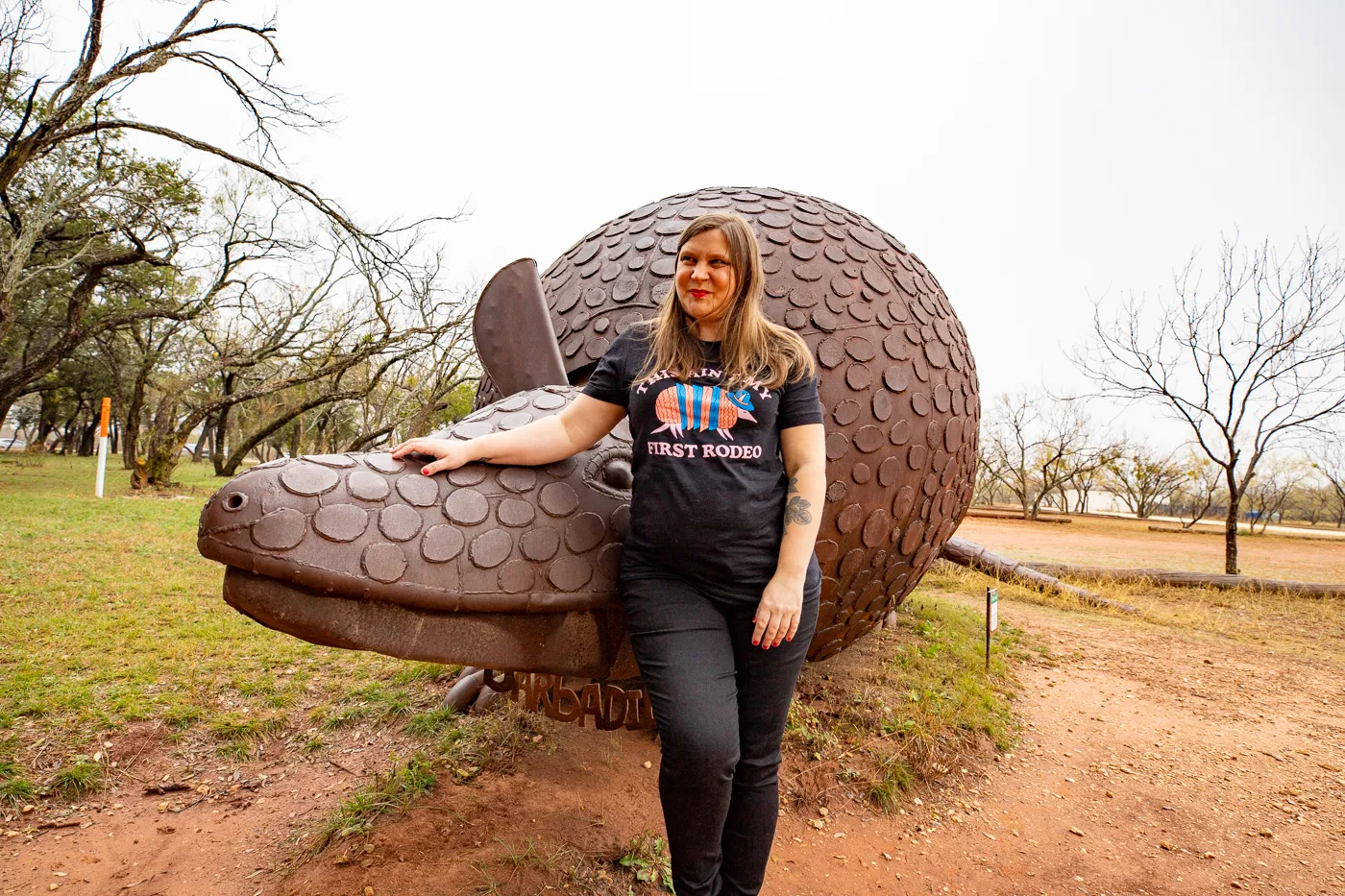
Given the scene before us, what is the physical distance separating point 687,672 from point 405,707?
9.32 ft

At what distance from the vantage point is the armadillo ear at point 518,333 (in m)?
2.18

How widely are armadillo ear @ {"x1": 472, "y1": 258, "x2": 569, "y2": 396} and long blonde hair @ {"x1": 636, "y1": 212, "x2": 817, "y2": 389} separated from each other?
0.51 meters

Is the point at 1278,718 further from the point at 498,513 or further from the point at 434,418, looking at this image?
the point at 434,418

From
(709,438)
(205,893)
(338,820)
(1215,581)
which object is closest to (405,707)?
(338,820)

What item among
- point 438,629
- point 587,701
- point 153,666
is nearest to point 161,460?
point 153,666

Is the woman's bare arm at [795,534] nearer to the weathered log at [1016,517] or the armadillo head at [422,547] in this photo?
the armadillo head at [422,547]

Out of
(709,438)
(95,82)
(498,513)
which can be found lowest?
(498,513)

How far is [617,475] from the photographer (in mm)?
1915

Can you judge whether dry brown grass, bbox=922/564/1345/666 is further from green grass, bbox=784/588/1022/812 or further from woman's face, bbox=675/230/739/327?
woman's face, bbox=675/230/739/327

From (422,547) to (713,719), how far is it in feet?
2.45

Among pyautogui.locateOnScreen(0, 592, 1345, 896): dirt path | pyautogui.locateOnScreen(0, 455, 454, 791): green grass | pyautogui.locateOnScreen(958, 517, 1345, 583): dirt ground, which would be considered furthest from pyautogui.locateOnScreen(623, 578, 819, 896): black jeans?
pyautogui.locateOnScreen(958, 517, 1345, 583): dirt ground

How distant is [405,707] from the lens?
3.90 metres

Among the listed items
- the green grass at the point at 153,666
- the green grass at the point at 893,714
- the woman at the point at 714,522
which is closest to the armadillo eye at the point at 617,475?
the woman at the point at 714,522

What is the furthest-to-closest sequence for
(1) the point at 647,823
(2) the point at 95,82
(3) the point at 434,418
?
(3) the point at 434,418 → (2) the point at 95,82 → (1) the point at 647,823
